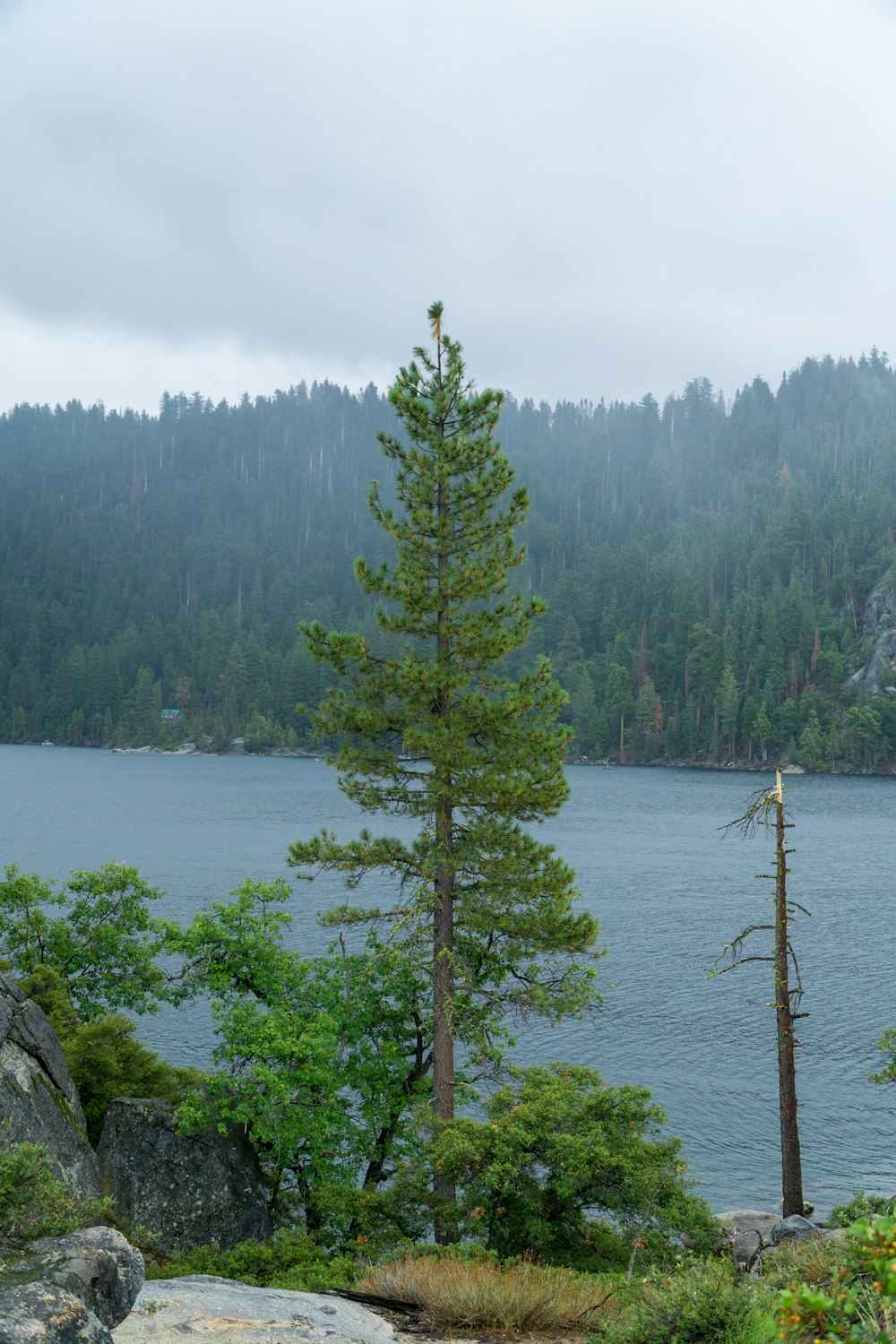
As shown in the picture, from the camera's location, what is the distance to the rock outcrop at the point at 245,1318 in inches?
385

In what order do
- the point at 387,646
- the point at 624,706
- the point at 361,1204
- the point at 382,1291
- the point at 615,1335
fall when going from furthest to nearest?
the point at 387,646
the point at 624,706
the point at 361,1204
the point at 382,1291
the point at 615,1335

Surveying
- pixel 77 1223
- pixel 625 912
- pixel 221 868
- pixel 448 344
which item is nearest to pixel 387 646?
pixel 221 868

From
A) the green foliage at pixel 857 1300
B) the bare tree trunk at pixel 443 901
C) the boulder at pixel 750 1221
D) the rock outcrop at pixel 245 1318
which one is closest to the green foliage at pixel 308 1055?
the bare tree trunk at pixel 443 901

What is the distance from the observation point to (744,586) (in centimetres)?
18312

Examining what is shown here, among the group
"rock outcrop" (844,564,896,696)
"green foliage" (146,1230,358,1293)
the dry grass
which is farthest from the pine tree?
"rock outcrop" (844,564,896,696)

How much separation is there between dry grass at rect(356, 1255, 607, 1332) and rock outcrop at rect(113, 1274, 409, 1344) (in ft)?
1.90

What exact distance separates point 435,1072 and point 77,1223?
10402 millimetres

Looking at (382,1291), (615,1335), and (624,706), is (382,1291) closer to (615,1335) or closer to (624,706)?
(615,1335)

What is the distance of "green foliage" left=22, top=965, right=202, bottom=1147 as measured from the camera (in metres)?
21.4

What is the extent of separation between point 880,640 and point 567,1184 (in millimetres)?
146676

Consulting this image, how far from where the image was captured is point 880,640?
14812cm

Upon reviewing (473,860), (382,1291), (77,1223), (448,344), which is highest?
(448,344)

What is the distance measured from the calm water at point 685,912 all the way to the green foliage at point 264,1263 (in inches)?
499

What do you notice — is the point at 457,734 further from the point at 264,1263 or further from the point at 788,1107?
the point at 788,1107
